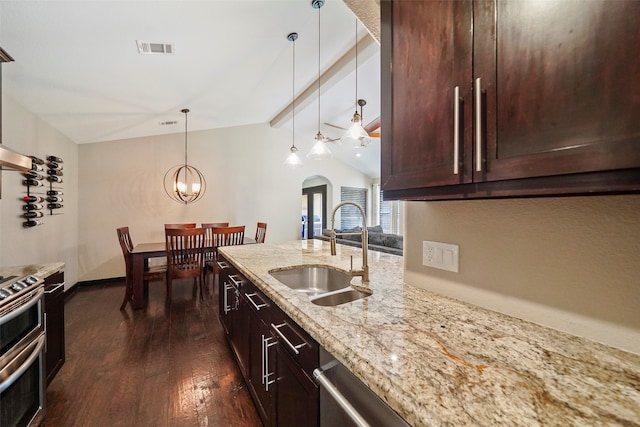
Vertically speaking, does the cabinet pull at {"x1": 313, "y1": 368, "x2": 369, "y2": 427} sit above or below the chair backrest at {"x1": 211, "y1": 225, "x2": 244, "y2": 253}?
below

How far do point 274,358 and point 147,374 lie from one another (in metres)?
1.56

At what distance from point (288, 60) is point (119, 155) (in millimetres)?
3578

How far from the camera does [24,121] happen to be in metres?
2.83

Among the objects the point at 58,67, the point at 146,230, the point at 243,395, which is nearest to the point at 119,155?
the point at 146,230

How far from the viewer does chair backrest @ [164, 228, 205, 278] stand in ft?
11.1

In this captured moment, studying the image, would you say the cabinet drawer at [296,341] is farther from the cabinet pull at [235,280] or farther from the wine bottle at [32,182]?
the wine bottle at [32,182]

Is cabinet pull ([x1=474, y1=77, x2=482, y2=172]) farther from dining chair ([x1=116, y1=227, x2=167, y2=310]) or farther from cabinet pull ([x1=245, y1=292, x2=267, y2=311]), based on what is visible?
dining chair ([x1=116, y1=227, x2=167, y2=310])

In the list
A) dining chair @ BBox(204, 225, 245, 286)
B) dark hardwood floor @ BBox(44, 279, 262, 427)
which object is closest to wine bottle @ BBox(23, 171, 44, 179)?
dark hardwood floor @ BBox(44, 279, 262, 427)

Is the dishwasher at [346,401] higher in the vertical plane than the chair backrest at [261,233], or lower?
lower

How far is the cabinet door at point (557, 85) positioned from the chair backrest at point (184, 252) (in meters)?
3.46

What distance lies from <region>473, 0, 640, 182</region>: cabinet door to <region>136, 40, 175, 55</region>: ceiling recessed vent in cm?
250

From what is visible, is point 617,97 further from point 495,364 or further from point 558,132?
point 495,364

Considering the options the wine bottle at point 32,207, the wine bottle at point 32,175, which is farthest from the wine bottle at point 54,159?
the wine bottle at point 32,207

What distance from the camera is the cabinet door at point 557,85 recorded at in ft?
1.66
